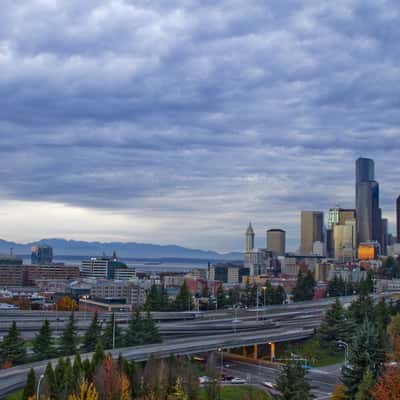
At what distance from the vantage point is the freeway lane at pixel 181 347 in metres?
48.3

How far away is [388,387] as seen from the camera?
36312 mm

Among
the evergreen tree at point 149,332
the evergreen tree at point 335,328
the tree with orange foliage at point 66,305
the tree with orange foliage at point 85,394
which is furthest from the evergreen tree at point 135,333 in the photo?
the tree with orange foliage at point 66,305

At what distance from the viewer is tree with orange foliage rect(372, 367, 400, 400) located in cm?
3475

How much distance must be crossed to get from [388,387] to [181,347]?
2832 cm

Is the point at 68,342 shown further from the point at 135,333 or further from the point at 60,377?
the point at 60,377

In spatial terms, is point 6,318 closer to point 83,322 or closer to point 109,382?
point 83,322

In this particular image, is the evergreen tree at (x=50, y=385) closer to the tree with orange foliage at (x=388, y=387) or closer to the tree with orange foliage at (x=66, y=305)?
A: the tree with orange foliage at (x=388, y=387)

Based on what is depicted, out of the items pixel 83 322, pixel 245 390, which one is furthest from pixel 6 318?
pixel 245 390

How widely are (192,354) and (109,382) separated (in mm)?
23485

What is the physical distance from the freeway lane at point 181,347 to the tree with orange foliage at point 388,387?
1979 cm

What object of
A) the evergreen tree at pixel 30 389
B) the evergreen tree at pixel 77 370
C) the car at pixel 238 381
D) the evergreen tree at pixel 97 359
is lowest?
the car at pixel 238 381

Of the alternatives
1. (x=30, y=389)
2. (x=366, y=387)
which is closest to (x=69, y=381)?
(x=30, y=389)

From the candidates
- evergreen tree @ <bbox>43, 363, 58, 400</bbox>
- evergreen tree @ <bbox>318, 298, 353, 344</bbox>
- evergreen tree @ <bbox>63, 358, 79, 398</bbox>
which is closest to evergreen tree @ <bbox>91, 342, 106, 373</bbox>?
evergreen tree @ <bbox>63, 358, 79, 398</bbox>

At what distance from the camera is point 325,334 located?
242ft
